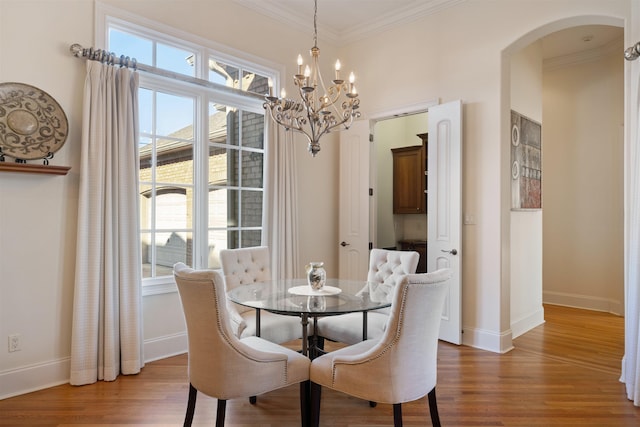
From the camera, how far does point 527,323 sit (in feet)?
14.4

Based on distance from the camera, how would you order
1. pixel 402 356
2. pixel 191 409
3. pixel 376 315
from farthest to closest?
pixel 376 315 < pixel 191 409 < pixel 402 356

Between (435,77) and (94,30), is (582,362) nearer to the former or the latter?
(435,77)

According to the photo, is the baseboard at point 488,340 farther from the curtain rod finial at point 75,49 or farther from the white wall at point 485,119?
the curtain rod finial at point 75,49

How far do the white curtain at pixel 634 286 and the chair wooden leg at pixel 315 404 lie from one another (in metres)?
2.13

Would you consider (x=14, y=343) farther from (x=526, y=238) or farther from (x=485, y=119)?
(x=526, y=238)

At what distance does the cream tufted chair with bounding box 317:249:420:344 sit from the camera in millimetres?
2803

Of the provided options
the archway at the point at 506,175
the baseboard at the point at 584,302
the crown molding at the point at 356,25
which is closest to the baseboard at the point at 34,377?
the crown molding at the point at 356,25

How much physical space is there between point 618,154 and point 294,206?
13.4ft

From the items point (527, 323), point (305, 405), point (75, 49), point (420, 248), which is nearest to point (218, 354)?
point (305, 405)

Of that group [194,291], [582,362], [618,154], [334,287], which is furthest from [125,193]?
[618,154]

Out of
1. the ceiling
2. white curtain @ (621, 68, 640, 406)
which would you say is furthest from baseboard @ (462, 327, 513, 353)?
the ceiling

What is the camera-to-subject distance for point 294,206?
4.32 metres

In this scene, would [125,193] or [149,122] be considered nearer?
[125,193]

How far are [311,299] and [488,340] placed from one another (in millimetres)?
2107
